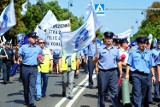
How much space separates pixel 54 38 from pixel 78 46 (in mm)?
3137

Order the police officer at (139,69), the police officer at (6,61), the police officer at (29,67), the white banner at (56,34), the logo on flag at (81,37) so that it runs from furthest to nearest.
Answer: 1. the police officer at (6,61)
2. the white banner at (56,34)
3. the logo on flag at (81,37)
4. the police officer at (29,67)
5. the police officer at (139,69)

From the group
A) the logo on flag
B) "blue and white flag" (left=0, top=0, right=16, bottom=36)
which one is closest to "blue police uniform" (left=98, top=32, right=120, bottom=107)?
the logo on flag

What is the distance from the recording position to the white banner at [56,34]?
1463 centimetres

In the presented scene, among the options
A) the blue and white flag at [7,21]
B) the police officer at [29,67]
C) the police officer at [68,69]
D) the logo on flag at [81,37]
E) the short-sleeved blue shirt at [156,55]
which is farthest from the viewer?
the blue and white flag at [7,21]

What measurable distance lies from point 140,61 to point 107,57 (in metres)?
0.73

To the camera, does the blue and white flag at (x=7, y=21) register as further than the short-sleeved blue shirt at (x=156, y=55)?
Yes

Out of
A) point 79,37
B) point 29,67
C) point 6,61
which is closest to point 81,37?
point 79,37

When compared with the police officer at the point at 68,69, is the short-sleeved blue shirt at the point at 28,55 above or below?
above

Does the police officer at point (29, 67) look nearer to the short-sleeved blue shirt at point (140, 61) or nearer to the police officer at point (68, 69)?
the police officer at point (68, 69)

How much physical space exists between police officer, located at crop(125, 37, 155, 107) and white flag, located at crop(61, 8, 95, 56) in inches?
75.5

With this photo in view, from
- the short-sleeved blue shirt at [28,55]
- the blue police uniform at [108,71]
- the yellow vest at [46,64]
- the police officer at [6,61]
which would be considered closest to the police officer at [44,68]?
the yellow vest at [46,64]

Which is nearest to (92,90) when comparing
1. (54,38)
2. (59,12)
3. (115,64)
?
(54,38)

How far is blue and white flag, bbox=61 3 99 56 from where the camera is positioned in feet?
36.3

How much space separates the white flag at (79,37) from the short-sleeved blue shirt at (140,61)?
6.19 ft
